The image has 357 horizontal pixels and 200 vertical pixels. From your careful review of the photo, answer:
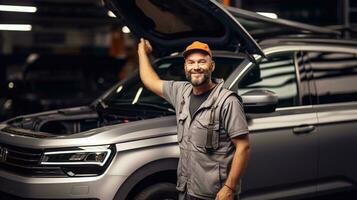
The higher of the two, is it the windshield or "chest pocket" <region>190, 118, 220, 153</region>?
the windshield

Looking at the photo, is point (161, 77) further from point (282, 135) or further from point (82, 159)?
point (82, 159)

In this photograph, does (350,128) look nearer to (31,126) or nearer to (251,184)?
(251,184)

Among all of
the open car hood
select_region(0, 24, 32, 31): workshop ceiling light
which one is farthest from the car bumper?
select_region(0, 24, 32, 31): workshop ceiling light

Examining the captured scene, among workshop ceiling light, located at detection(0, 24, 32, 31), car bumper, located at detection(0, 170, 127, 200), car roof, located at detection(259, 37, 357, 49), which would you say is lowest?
car bumper, located at detection(0, 170, 127, 200)

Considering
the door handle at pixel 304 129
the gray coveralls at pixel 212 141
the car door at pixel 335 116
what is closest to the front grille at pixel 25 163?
the gray coveralls at pixel 212 141

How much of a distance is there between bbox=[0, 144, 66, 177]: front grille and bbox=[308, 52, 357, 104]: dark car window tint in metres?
2.50

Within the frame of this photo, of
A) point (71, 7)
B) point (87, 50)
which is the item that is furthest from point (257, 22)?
point (87, 50)

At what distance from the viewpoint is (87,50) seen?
25375 mm

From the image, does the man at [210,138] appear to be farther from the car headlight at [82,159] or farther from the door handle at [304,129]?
the door handle at [304,129]

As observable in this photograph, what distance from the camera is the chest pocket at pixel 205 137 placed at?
11.4 feet

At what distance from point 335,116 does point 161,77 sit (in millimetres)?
1603

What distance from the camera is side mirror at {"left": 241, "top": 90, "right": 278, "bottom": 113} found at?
14.3 feet

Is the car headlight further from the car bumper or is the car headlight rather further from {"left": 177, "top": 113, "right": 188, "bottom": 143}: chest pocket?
{"left": 177, "top": 113, "right": 188, "bottom": 143}: chest pocket

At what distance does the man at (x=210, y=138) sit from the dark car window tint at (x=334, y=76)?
194 centimetres
